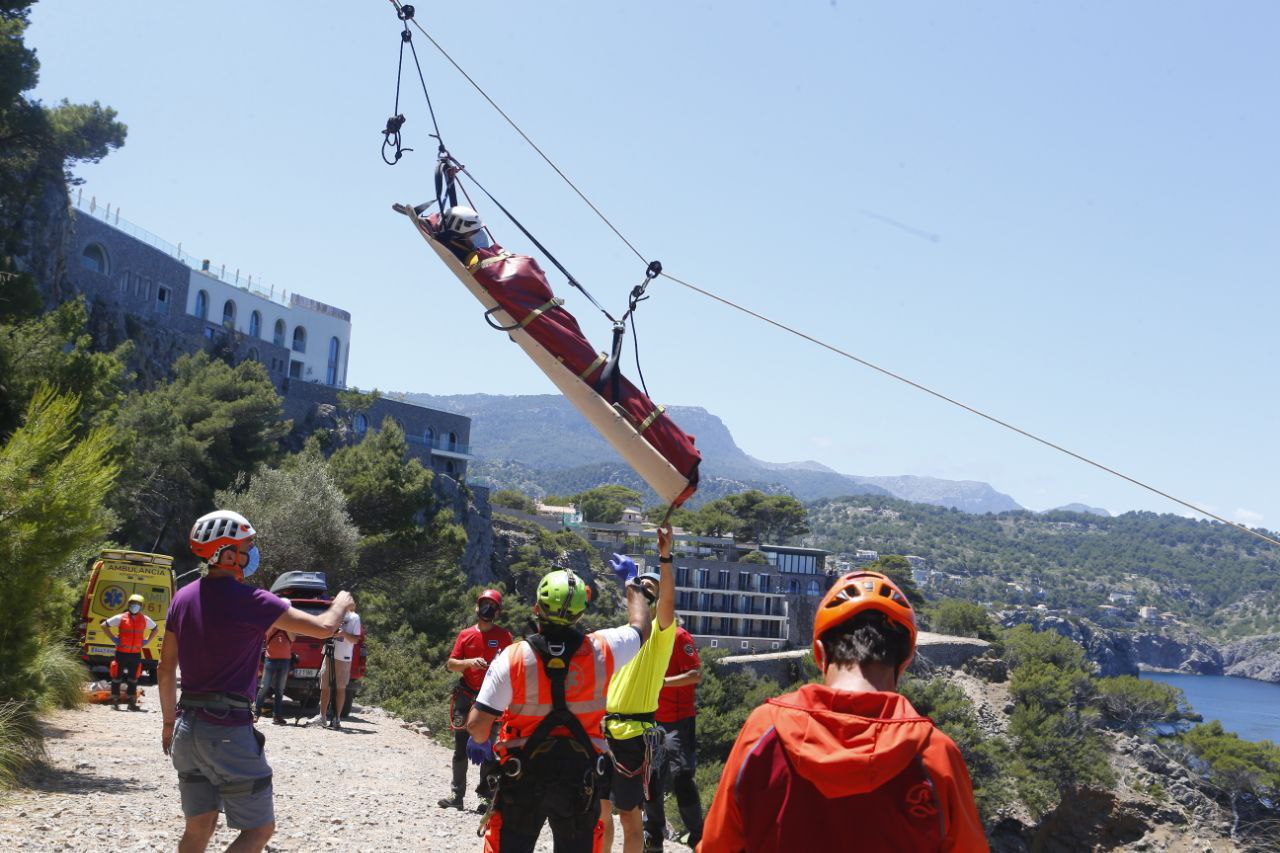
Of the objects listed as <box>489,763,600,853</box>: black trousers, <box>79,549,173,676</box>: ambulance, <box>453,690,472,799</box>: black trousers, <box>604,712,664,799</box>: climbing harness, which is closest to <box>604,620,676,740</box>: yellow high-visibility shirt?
<box>604,712,664,799</box>: climbing harness

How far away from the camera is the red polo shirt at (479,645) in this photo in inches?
368

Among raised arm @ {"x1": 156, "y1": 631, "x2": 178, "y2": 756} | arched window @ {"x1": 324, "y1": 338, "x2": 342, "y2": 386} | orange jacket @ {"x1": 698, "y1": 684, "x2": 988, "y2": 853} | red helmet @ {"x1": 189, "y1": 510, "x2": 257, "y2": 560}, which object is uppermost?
arched window @ {"x1": 324, "y1": 338, "x2": 342, "y2": 386}

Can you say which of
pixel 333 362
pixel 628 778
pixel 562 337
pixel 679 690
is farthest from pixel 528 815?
pixel 333 362

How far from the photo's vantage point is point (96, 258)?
5488 centimetres

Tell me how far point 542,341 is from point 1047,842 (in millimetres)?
70878

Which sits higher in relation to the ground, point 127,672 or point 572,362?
point 572,362

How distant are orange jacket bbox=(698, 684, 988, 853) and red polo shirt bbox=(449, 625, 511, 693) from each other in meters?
6.91

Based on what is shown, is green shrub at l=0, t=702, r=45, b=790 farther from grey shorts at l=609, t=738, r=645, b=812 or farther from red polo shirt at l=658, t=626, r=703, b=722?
red polo shirt at l=658, t=626, r=703, b=722

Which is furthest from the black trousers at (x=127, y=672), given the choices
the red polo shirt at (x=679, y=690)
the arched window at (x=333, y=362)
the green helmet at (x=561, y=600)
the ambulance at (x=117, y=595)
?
the arched window at (x=333, y=362)

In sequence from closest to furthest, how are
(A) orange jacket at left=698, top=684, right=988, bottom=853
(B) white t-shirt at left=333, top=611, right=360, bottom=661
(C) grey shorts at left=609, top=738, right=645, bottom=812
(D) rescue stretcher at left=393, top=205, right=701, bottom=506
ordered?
(A) orange jacket at left=698, top=684, right=988, bottom=853 < (D) rescue stretcher at left=393, top=205, right=701, bottom=506 < (C) grey shorts at left=609, top=738, right=645, bottom=812 < (B) white t-shirt at left=333, top=611, right=360, bottom=661

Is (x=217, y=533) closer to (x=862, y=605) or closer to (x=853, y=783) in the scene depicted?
(x=862, y=605)

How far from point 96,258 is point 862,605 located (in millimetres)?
59934

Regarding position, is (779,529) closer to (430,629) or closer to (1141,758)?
(1141,758)

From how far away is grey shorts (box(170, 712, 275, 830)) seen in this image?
514cm
